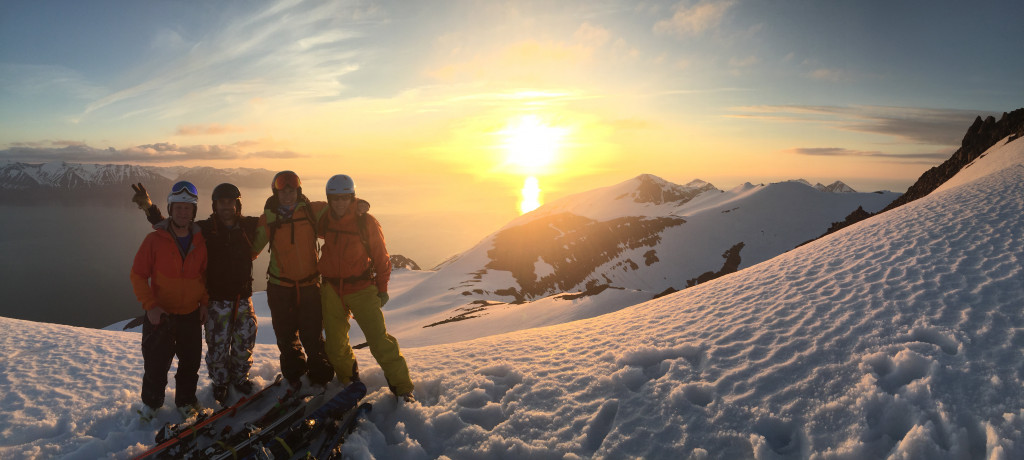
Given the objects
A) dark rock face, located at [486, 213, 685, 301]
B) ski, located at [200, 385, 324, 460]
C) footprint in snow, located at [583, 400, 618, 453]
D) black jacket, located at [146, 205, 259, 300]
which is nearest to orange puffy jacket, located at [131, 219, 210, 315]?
black jacket, located at [146, 205, 259, 300]

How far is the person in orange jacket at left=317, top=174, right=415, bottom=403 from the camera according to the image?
21.2 ft

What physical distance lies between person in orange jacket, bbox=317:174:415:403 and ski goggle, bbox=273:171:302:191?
0.73m

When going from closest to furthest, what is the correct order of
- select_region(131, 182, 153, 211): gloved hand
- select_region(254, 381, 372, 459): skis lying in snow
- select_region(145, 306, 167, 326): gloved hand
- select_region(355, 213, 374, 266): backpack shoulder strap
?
select_region(254, 381, 372, 459): skis lying in snow < select_region(145, 306, 167, 326): gloved hand < select_region(131, 182, 153, 211): gloved hand < select_region(355, 213, 374, 266): backpack shoulder strap

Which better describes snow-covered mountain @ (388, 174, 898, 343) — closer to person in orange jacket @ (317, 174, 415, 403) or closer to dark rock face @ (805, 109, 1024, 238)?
dark rock face @ (805, 109, 1024, 238)

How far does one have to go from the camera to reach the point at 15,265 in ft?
620

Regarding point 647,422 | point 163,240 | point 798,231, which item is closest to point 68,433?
point 163,240

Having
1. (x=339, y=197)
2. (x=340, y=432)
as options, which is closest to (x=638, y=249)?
(x=339, y=197)

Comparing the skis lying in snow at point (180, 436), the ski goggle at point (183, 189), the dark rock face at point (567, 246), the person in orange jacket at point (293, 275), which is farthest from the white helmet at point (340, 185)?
the dark rock face at point (567, 246)

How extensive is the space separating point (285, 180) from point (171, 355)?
124 inches

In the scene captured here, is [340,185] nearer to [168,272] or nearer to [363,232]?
[363,232]

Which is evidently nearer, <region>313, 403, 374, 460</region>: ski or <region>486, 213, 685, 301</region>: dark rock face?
<region>313, 403, 374, 460</region>: ski

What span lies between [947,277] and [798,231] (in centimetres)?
15577

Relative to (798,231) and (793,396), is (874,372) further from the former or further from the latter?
(798,231)

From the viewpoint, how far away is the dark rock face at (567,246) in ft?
387
